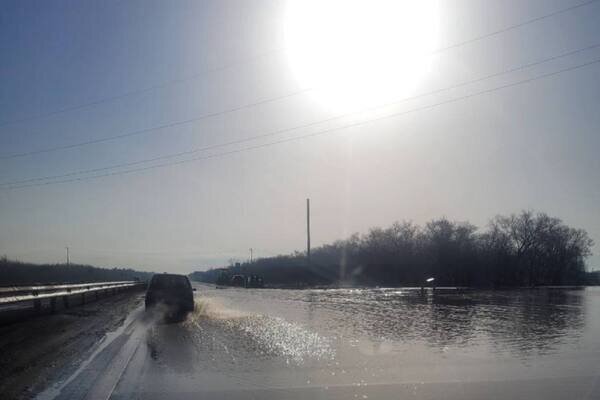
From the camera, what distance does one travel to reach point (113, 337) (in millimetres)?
15500

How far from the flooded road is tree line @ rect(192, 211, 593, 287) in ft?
220

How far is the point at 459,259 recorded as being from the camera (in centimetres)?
9838

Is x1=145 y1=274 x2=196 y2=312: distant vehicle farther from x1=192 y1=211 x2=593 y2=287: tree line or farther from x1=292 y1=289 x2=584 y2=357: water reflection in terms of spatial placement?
x1=192 y1=211 x2=593 y2=287: tree line

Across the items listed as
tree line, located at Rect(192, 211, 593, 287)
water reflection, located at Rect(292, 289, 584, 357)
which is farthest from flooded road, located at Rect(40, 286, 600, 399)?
tree line, located at Rect(192, 211, 593, 287)

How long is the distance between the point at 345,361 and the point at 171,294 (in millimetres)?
15987

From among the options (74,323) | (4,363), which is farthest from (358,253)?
(4,363)

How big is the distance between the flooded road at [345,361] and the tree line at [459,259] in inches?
2636

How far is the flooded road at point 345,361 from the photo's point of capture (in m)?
8.90

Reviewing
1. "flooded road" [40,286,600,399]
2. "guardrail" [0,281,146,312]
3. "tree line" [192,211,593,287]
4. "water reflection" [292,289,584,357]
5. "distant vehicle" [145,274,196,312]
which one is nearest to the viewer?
"flooded road" [40,286,600,399]

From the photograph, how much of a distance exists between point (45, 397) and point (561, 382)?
752 centimetres

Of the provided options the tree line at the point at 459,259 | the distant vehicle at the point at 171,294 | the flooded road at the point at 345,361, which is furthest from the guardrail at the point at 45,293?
the tree line at the point at 459,259

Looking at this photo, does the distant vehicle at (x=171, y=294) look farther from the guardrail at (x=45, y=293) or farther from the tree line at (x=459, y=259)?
the tree line at (x=459, y=259)

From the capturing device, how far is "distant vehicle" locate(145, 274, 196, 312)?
26.3 metres

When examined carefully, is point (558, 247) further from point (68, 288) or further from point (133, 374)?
point (133, 374)
